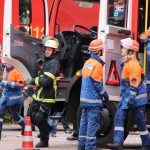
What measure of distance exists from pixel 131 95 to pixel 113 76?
2.76 feet

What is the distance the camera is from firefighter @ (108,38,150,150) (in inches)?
391

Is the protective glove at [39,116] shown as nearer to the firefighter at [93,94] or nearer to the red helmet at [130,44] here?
the firefighter at [93,94]

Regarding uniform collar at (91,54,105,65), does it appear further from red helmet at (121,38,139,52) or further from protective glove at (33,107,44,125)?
protective glove at (33,107,44,125)

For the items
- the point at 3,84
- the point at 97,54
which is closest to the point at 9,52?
the point at 3,84

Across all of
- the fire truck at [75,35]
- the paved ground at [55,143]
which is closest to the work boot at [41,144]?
the paved ground at [55,143]

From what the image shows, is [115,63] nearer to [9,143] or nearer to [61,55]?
[61,55]

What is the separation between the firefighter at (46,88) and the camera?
10984 millimetres

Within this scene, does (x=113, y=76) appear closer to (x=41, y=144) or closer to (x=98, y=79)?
(x=98, y=79)

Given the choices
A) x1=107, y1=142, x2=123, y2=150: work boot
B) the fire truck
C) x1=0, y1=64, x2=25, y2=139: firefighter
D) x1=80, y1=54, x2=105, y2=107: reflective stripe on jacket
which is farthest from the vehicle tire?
x1=0, y1=64, x2=25, y2=139: firefighter

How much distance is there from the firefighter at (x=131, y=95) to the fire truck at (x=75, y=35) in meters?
0.40

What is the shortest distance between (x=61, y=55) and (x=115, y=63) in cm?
183

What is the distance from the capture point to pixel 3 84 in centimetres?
1266

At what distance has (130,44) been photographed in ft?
33.0

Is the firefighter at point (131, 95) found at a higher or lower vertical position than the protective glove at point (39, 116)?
higher
